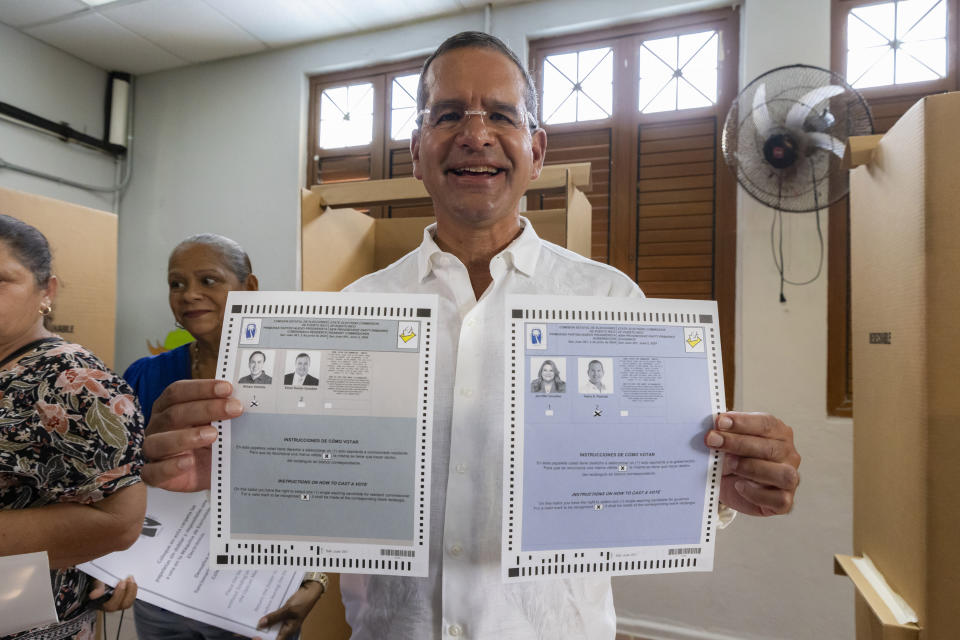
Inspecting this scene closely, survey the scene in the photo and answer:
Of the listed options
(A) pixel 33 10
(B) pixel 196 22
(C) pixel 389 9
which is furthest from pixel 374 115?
(A) pixel 33 10

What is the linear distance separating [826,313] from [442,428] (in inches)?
88.5

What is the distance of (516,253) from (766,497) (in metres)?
0.53

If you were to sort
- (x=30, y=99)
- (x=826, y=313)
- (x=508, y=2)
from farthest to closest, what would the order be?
(x=30, y=99)
(x=508, y=2)
(x=826, y=313)

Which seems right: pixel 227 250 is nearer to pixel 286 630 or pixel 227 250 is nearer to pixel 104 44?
pixel 286 630

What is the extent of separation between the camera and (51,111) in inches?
140

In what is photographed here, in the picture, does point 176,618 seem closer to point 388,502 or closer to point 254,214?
point 388,502

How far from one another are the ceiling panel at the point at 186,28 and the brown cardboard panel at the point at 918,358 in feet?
11.1

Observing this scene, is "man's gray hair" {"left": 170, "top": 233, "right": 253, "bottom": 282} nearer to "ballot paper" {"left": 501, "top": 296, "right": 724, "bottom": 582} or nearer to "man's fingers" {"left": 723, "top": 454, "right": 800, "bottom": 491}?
"ballot paper" {"left": 501, "top": 296, "right": 724, "bottom": 582}

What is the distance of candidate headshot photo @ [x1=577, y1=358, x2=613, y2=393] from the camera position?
0.78 m

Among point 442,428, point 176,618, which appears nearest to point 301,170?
point 176,618

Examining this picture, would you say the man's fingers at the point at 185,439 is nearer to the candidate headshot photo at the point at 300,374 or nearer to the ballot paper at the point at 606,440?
the candidate headshot photo at the point at 300,374

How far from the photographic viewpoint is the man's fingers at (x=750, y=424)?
0.77 m

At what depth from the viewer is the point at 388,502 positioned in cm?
77

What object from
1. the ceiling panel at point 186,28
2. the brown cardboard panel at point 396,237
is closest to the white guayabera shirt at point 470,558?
the brown cardboard panel at point 396,237
